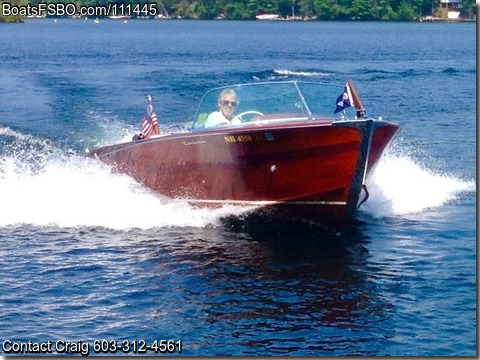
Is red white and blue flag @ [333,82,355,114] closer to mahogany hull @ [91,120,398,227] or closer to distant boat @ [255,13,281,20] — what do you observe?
mahogany hull @ [91,120,398,227]

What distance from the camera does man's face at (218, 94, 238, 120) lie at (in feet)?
53.6

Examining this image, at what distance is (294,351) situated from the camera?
11242mm

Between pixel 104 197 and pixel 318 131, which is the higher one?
pixel 318 131

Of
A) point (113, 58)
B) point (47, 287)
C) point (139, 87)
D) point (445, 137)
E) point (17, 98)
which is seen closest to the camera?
point (47, 287)

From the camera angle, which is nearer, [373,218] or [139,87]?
[373,218]

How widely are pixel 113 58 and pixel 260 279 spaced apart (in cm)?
4609

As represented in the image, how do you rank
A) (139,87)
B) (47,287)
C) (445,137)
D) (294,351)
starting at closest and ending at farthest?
1. (294,351)
2. (47,287)
3. (445,137)
4. (139,87)

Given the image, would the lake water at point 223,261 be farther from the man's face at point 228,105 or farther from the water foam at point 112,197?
the man's face at point 228,105

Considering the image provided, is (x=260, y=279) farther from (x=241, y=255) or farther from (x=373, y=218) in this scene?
(x=373, y=218)

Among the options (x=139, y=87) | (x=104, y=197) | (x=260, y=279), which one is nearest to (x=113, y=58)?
(x=139, y=87)

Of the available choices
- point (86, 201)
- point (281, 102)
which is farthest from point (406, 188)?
point (86, 201)

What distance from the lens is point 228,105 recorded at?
16359 mm

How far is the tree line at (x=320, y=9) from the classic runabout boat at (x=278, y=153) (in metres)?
98.9

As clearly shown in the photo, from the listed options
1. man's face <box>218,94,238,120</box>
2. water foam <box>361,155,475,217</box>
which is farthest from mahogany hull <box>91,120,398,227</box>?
water foam <box>361,155,475,217</box>
